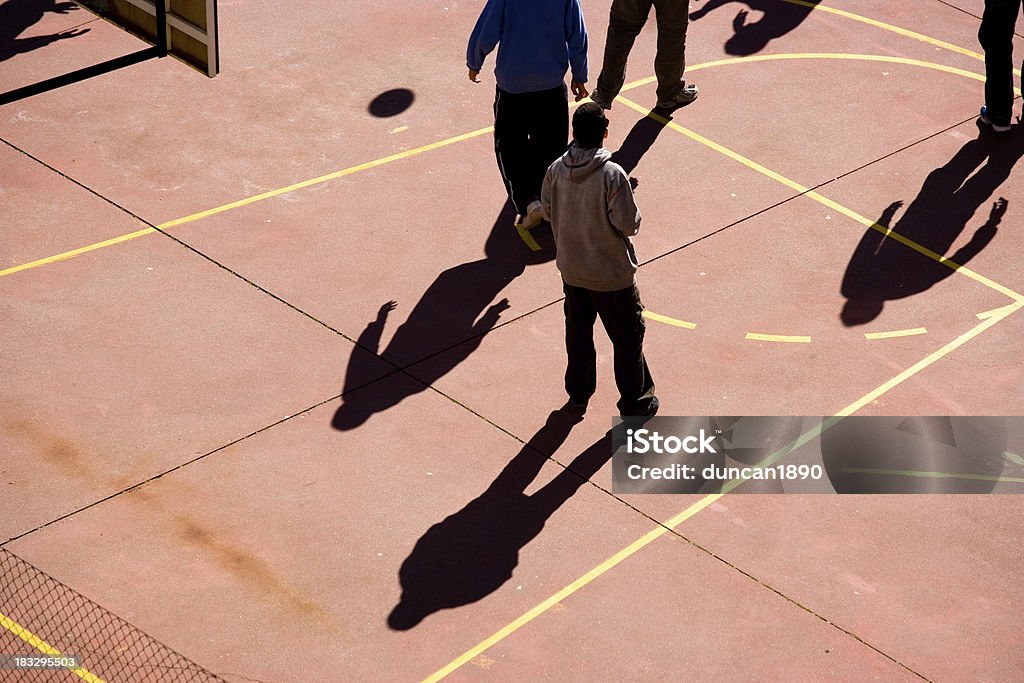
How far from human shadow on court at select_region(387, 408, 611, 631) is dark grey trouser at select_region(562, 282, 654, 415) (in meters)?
0.27

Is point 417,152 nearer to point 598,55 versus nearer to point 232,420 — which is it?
point 598,55

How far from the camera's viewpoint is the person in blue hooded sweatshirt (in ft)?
35.9

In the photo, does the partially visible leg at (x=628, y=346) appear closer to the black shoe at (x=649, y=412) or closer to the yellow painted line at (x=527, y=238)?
the black shoe at (x=649, y=412)

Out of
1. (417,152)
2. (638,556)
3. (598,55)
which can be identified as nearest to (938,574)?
(638,556)

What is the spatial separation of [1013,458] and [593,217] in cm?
318

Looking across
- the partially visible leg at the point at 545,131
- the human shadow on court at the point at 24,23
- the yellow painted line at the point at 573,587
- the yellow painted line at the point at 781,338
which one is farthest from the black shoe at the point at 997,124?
the human shadow on court at the point at 24,23

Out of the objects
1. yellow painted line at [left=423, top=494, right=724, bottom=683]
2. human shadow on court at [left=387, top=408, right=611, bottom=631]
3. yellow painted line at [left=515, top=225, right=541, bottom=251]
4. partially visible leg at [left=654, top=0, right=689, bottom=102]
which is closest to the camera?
yellow painted line at [left=423, top=494, right=724, bottom=683]

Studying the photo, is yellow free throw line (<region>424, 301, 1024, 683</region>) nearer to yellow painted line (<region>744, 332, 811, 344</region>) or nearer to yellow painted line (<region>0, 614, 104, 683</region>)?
yellow painted line (<region>744, 332, 811, 344</region>)

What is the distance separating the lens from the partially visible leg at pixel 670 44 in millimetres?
13172

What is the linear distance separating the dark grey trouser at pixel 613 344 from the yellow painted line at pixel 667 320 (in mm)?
901

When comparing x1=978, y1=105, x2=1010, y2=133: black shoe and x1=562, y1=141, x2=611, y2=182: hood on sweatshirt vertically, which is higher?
x1=562, y1=141, x2=611, y2=182: hood on sweatshirt

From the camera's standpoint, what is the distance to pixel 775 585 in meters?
8.22

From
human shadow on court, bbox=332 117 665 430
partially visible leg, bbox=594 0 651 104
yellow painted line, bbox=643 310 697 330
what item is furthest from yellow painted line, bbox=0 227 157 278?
partially visible leg, bbox=594 0 651 104

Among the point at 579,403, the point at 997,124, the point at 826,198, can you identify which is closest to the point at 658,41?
the point at 826,198
